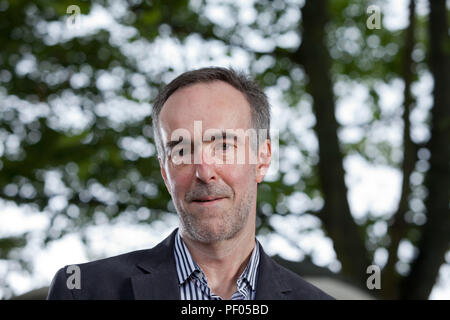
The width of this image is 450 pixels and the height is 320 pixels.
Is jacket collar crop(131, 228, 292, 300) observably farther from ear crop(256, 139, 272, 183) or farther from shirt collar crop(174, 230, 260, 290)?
ear crop(256, 139, 272, 183)

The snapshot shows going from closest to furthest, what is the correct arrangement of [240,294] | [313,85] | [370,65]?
1. [240,294]
2. [313,85]
3. [370,65]

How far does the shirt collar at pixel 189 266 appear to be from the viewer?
6.28 ft

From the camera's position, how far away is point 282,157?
5.61 meters

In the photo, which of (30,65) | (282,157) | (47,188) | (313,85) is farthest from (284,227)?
(30,65)

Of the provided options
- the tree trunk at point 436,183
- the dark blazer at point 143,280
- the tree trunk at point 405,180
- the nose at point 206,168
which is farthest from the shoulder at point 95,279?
the tree trunk at point 436,183

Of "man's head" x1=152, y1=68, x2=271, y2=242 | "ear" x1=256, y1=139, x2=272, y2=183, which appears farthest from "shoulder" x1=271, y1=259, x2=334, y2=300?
"ear" x1=256, y1=139, x2=272, y2=183

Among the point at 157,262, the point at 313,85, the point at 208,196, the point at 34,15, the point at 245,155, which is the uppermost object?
the point at 34,15

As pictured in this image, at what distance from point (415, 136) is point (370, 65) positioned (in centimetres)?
139

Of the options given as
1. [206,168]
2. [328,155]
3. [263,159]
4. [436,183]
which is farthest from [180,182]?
[436,183]

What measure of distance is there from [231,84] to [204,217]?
493 mm

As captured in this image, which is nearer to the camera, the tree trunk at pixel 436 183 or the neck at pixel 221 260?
the neck at pixel 221 260

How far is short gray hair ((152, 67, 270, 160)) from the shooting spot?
1995mm

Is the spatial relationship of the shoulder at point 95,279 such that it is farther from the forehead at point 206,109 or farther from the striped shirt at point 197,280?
the forehead at point 206,109
